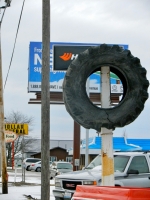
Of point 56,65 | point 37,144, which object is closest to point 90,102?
point 56,65

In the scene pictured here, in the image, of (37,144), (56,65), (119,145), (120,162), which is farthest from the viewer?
(37,144)

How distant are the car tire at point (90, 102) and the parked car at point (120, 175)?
20.2ft

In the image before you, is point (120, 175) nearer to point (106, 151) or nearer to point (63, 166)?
point (106, 151)

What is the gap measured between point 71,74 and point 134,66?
2.89 feet

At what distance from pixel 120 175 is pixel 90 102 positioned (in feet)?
22.4

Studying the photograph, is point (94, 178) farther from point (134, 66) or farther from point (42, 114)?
point (134, 66)

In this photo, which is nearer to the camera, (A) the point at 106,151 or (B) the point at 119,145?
(A) the point at 106,151

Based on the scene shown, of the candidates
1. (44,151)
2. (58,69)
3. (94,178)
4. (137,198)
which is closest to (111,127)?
(137,198)

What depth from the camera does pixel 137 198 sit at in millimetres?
4762

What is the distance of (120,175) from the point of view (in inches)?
522

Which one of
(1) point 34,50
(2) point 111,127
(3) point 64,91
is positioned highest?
(1) point 34,50

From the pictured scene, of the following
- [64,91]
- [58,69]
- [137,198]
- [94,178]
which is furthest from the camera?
[58,69]

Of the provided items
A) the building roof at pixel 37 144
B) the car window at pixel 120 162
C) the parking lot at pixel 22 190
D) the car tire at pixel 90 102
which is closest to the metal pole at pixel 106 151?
the car tire at pixel 90 102

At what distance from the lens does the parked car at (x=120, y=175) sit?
13062 millimetres
